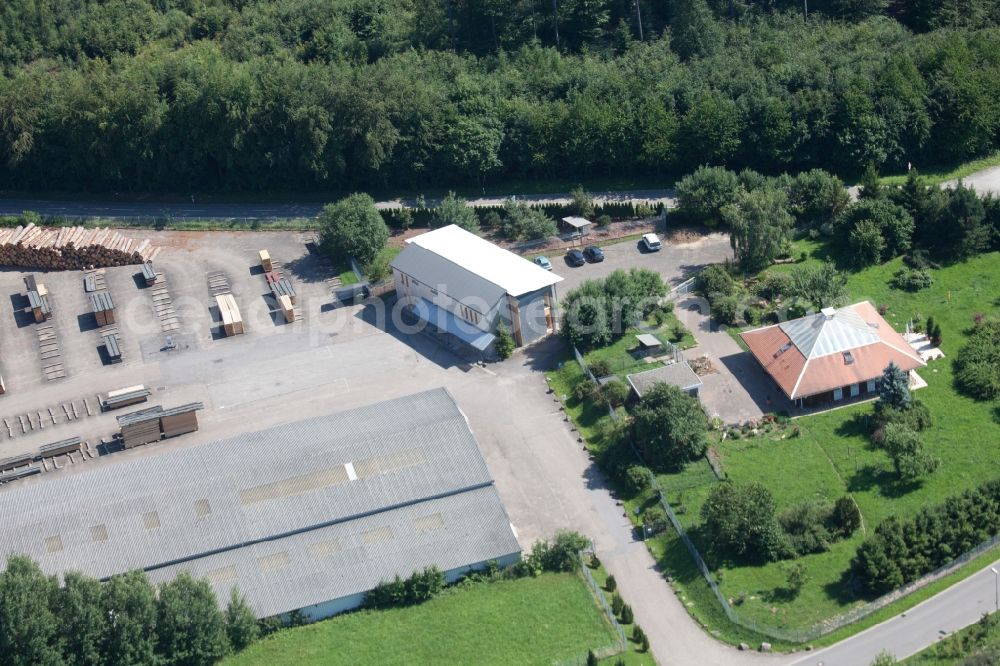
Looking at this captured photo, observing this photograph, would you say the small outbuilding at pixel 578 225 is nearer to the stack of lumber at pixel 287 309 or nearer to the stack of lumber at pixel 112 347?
the stack of lumber at pixel 287 309

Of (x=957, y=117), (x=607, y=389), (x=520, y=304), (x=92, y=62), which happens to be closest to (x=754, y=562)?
(x=607, y=389)

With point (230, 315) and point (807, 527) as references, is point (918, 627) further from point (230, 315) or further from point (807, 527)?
point (230, 315)

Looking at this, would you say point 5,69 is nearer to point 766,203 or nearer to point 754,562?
point 766,203

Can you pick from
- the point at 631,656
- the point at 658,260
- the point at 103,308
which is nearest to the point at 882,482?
the point at 631,656

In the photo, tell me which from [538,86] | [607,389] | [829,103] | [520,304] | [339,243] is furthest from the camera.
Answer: [538,86]

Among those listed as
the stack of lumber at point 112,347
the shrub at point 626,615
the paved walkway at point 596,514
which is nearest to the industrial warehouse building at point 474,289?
the paved walkway at point 596,514

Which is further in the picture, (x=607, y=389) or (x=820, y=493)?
(x=607, y=389)
